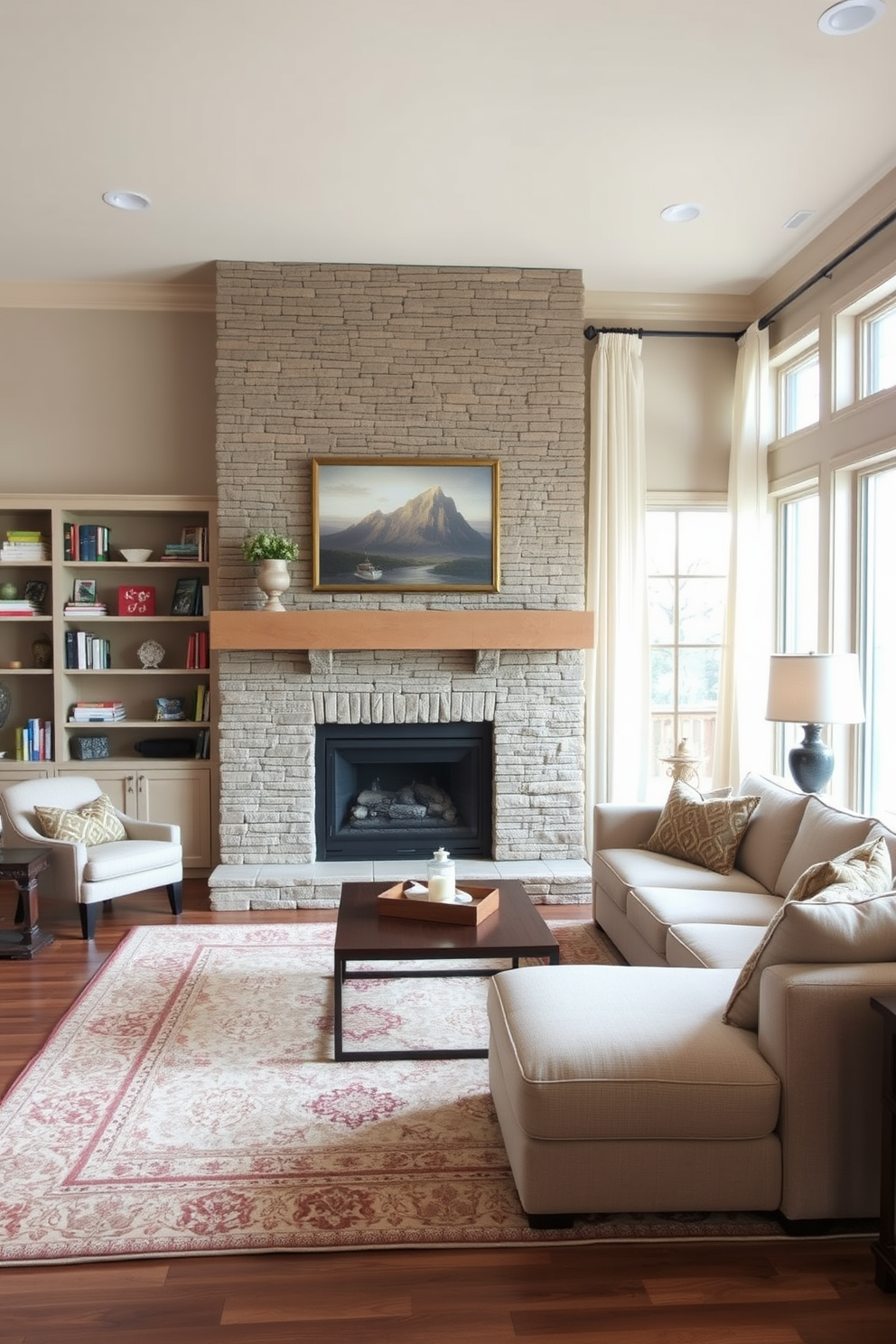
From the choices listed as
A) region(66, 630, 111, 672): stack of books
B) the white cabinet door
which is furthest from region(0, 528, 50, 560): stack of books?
the white cabinet door

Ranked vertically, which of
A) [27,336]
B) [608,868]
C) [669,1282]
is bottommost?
[669,1282]

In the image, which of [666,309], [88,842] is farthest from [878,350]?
[88,842]

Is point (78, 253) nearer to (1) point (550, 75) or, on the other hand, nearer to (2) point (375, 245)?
(2) point (375, 245)

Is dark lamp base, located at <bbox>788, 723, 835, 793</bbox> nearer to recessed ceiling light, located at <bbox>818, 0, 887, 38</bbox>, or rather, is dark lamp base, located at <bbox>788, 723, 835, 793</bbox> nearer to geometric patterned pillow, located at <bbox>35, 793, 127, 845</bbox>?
recessed ceiling light, located at <bbox>818, 0, 887, 38</bbox>

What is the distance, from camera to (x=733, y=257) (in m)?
5.39

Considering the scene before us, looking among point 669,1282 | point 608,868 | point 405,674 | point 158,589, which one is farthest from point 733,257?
point 669,1282

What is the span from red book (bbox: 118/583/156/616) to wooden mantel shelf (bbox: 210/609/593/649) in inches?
32.9

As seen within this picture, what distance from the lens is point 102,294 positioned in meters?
5.82

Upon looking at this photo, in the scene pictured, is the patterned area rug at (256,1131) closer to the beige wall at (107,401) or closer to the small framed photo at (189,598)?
the small framed photo at (189,598)

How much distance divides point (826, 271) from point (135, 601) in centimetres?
417

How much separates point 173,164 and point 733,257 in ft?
9.71

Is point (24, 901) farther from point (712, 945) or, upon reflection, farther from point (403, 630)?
point (712, 945)

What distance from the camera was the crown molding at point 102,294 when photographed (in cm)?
579

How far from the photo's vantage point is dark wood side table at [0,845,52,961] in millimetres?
4469
